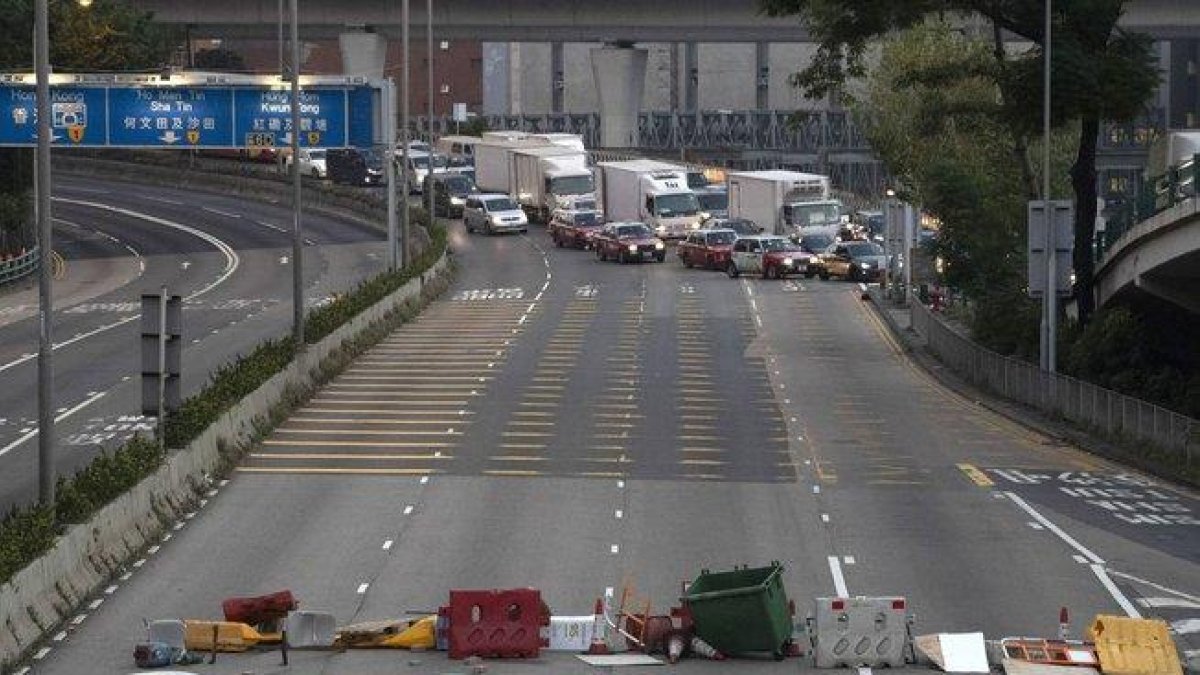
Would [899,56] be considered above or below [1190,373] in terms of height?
above

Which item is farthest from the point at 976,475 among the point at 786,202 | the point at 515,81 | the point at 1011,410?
the point at 515,81

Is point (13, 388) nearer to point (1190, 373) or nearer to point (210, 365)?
point (210, 365)

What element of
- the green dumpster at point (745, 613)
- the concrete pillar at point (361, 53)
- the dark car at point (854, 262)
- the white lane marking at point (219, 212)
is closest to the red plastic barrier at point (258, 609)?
the green dumpster at point (745, 613)

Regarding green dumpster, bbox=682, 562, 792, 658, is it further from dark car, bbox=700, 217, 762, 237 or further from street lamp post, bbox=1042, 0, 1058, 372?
dark car, bbox=700, 217, 762, 237

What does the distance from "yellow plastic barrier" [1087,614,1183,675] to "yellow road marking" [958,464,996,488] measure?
15925 millimetres

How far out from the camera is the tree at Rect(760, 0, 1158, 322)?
2318 inches

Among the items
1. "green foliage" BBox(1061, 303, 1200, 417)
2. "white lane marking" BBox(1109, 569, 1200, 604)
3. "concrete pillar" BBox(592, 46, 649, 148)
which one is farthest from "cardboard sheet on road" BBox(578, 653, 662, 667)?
"concrete pillar" BBox(592, 46, 649, 148)

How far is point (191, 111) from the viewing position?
84750 millimetres

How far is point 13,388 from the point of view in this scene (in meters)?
56.9

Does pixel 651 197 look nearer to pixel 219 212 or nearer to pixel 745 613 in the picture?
pixel 219 212

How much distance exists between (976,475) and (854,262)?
145ft

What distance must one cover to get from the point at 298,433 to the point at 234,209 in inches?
2709

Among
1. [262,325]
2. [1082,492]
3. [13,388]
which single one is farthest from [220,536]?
[262,325]

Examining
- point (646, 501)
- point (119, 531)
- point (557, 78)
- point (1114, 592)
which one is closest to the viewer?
point (1114, 592)
